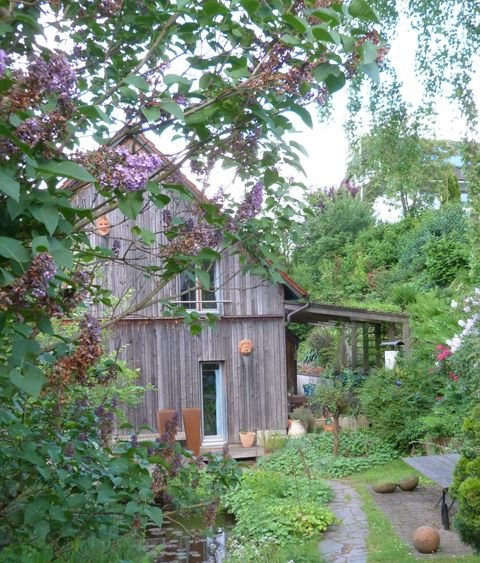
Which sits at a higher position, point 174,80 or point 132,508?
point 174,80

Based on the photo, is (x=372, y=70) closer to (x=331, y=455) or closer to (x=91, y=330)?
(x=91, y=330)

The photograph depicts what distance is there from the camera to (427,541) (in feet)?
23.3

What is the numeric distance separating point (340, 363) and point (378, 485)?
8459 millimetres

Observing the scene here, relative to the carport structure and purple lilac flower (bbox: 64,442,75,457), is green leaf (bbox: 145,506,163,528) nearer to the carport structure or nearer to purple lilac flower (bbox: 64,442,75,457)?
purple lilac flower (bbox: 64,442,75,457)

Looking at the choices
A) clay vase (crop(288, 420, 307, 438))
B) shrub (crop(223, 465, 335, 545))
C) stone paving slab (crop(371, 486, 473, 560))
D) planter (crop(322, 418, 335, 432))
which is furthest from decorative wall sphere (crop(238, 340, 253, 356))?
stone paving slab (crop(371, 486, 473, 560))

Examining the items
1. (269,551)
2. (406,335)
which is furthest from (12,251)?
(406,335)

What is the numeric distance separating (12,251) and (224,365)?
1318cm

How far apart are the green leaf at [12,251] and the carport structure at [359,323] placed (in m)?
12.6

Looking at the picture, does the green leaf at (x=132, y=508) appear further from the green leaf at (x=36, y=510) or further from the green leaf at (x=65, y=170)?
the green leaf at (x=65, y=170)

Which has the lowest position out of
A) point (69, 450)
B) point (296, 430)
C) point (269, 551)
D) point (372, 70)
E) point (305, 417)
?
point (269, 551)

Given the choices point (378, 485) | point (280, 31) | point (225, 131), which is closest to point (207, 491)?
point (225, 131)

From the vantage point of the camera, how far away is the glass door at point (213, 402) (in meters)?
14.3

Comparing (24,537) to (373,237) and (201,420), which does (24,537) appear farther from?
(373,237)

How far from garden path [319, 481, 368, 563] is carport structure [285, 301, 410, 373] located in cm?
453
